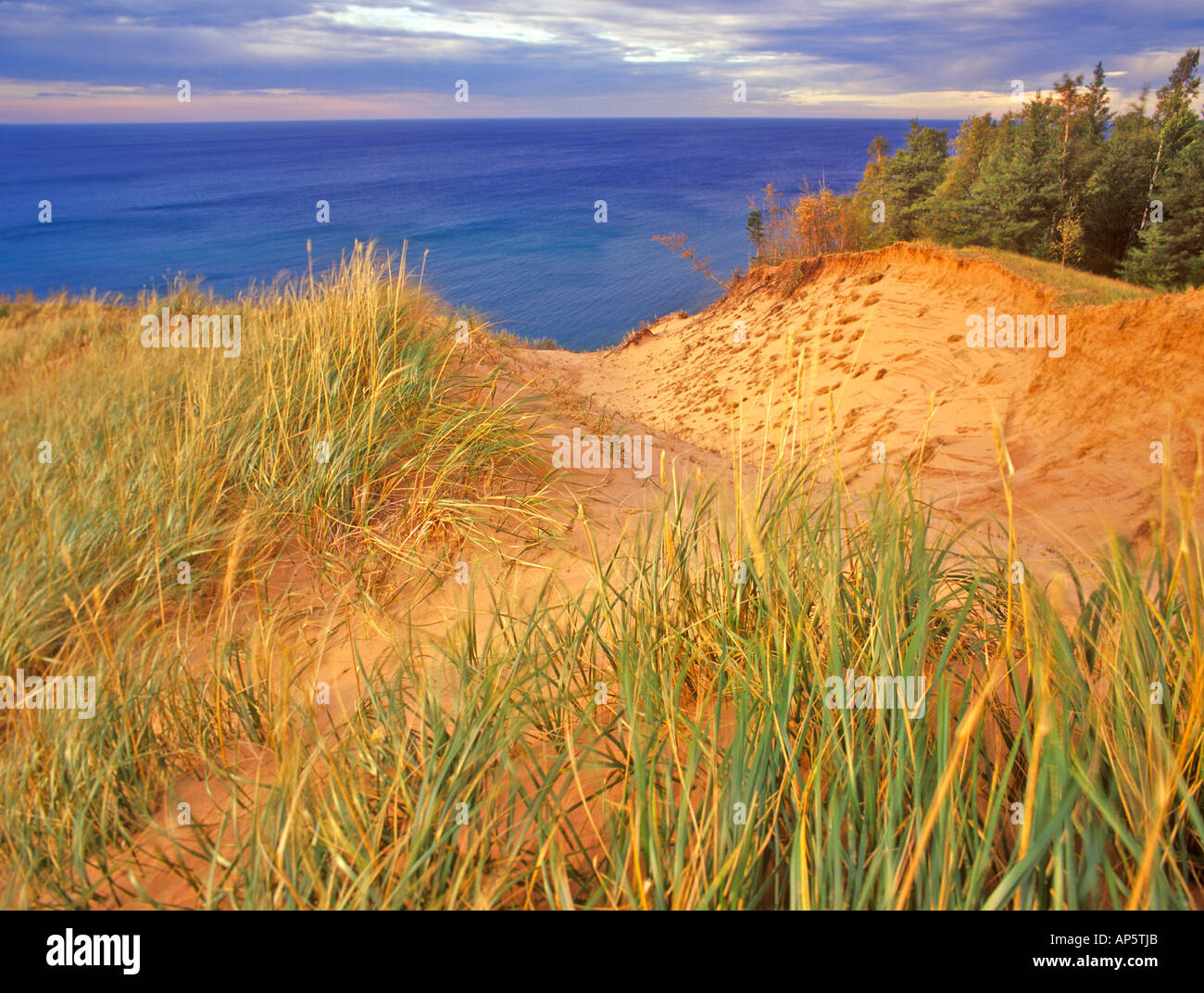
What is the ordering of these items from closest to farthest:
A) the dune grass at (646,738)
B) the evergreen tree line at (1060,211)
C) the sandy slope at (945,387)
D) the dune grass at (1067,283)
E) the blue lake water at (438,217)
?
the dune grass at (646,738)
the sandy slope at (945,387)
the dune grass at (1067,283)
the evergreen tree line at (1060,211)
the blue lake water at (438,217)

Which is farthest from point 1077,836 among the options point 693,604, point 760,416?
point 760,416

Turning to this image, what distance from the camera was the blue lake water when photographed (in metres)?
39.8

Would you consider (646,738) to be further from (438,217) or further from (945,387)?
(438,217)

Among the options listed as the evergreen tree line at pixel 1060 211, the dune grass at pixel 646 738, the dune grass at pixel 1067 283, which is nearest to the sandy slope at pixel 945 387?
the dune grass at pixel 1067 283

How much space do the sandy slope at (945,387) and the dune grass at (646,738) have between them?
502 millimetres

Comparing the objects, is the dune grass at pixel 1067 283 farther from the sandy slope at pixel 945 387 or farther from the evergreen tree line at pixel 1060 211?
the evergreen tree line at pixel 1060 211

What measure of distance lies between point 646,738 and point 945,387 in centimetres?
893

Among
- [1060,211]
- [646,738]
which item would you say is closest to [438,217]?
[1060,211]

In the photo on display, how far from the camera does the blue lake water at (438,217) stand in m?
39.8

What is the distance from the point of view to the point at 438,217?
6353 centimetres

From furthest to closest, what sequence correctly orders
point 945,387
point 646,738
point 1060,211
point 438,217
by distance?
1. point 438,217
2. point 1060,211
3. point 945,387
4. point 646,738

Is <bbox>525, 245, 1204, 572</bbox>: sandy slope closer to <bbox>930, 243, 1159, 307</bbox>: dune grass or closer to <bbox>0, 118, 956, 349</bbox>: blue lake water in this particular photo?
<bbox>930, 243, 1159, 307</bbox>: dune grass
